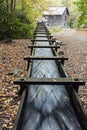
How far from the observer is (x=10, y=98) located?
5.70 meters

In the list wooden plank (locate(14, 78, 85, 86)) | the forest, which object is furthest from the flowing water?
the forest

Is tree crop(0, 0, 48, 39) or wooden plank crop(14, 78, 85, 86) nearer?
wooden plank crop(14, 78, 85, 86)

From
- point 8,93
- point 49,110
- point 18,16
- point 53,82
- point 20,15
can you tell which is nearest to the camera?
point 49,110

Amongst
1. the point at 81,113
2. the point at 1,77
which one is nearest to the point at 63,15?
the point at 1,77

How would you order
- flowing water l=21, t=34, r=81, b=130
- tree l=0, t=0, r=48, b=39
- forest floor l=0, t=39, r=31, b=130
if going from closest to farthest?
flowing water l=21, t=34, r=81, b=130, forest floor l=0, t=39, r=31, b=130, tree l=0, t=0, r=48, b=39

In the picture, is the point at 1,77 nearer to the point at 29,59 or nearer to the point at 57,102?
the point at 29,59

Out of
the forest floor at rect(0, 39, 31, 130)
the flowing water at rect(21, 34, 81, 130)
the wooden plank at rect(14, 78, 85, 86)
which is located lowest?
the forest floor at rect(0, 39, 31, 130)

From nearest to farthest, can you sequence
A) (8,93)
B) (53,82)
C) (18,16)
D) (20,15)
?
(53,82)
(8,93)
(18,16)
(20,15)

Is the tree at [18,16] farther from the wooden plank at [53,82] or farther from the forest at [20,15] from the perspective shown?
the wooden plank at [53,82]

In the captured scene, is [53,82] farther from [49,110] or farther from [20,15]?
[20,15]

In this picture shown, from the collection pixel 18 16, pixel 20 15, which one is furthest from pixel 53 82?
pixel 20 15

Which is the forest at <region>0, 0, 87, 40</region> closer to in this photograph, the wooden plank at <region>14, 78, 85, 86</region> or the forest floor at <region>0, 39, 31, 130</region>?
the forest floor at <region>0, 39, 31, 130</region>

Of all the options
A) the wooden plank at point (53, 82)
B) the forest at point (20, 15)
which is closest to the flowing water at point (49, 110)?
the wooden plank at point (53, 82)

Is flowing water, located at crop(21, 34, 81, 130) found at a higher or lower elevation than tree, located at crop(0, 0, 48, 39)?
lower
